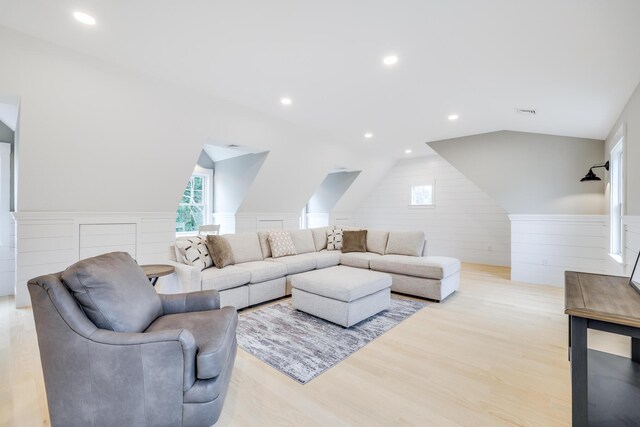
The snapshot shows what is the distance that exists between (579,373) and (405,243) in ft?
10.5

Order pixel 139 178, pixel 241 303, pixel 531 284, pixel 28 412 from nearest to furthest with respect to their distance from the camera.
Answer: pixel 28 412 → pixel 241 303 → pixel 139 178 → pixel 531 284

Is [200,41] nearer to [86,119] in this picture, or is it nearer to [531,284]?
[86,119]

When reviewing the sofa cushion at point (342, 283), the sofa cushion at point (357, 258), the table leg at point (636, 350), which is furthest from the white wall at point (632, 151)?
the sofa cushion at point (357, 258)

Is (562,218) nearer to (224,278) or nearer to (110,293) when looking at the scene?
(224,278)

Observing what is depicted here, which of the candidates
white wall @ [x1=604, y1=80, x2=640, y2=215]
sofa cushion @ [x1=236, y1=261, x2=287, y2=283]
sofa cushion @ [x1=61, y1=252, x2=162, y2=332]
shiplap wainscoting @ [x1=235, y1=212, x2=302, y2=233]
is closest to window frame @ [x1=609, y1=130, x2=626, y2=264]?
white wall @ [x1=604, y1=80, x2=640, y2=215]

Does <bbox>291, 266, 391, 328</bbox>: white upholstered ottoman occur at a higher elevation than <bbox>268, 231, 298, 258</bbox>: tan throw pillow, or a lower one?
lower

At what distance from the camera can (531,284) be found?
4.63m

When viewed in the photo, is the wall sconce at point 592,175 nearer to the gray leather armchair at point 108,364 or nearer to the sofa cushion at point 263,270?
the sofa cushion at point 263,270

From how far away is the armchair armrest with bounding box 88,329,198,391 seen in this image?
1.37m

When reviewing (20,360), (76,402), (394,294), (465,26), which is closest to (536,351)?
(394,294)

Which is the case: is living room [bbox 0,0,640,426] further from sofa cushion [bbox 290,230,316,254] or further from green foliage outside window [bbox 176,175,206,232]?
green foliage outside window [bbox 176,175,206,232]

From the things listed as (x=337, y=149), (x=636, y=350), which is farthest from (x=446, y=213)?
(x=636, y=350)

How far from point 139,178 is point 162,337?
322cm

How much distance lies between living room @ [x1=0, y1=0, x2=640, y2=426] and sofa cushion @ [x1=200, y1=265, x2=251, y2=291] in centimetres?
7
